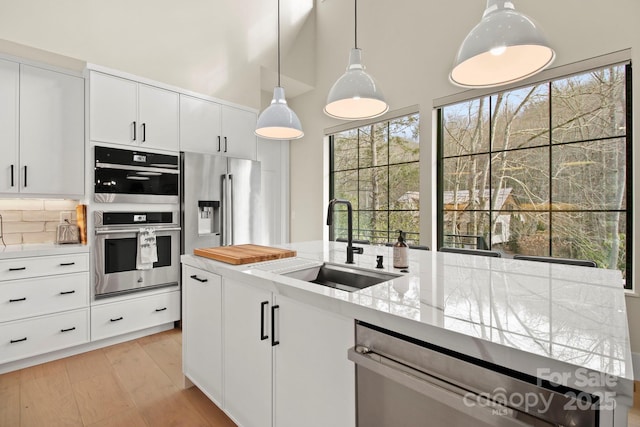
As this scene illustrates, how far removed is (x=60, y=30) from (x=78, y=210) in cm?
162

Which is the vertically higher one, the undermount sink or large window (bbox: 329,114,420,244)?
large window (bbox: 329,114,420,244)

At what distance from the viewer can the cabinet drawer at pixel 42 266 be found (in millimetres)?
2352

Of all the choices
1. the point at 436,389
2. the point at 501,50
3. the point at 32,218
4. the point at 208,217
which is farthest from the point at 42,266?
the point at 501,50

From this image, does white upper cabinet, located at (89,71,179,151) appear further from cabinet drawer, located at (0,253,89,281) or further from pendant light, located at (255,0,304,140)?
pendant light, located at (255,0,304,140)

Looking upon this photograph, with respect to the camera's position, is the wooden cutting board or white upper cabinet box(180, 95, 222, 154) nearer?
the wooden cutting board

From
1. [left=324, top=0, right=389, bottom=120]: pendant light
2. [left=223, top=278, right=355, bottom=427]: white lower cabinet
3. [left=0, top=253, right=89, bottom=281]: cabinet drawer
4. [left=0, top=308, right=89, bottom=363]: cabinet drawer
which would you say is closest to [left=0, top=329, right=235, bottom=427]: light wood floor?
[left=0, top=308, right=89, bottom=363]: cabinet drawer

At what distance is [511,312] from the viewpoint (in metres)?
0.90

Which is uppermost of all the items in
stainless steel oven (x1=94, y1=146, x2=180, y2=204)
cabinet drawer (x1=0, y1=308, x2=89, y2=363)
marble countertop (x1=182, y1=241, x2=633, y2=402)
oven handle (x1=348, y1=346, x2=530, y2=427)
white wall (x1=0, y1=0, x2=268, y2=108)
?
white wall (x1=0, y1=0, x2=268, y2=108)

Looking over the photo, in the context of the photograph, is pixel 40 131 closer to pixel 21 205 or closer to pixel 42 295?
pixel 21 205

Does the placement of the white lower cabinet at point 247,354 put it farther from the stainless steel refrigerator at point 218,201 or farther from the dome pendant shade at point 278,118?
the stainless steel refrigerator at point 218,201

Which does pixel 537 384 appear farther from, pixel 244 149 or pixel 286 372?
pixel 244 149

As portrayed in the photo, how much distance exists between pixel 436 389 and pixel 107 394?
226 cm

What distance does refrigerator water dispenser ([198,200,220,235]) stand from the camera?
341 cm

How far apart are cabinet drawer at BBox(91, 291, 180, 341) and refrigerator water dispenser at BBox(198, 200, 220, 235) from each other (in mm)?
722
